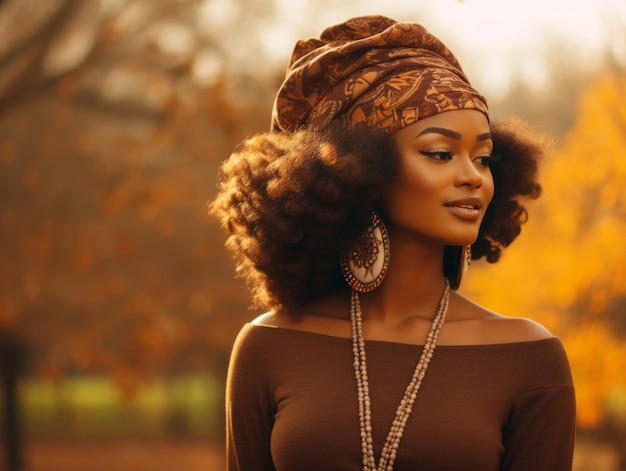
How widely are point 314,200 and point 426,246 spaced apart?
389mm

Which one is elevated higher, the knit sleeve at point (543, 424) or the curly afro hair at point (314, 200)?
the curly afro hair at point (314, 200)

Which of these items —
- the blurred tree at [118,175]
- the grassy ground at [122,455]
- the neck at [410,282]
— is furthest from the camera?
the grassy ground at [122,455]

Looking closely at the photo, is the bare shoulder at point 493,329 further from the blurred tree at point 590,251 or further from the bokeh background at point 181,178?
the blurred tree at point 590,251

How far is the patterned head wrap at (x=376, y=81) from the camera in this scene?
3.21 metres

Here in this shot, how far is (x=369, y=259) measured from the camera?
3318 mm

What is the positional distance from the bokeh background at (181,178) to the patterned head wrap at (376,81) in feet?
2.33

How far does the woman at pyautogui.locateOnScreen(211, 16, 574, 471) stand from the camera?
124 inches

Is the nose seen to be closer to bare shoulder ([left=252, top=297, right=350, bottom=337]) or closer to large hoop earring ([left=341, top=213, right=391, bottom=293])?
large hoop earring ([left=341, top=213, right=391, bottom=293])

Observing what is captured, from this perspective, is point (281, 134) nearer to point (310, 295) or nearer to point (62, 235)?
point (310, 295)

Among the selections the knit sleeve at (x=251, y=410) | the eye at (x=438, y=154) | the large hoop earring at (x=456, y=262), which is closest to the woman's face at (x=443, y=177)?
the eye at (x=438, y=154)

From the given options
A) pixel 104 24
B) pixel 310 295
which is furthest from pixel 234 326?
pixel 310 295

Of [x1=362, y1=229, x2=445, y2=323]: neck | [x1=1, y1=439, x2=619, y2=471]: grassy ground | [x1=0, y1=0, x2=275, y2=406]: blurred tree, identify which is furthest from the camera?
[x1=1, y1=439, x2=619, y2=471]: grassy ground

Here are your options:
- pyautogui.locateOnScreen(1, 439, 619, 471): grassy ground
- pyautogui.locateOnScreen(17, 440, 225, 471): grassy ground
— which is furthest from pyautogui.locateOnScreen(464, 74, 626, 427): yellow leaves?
pyautogui.locateOnScreen(17, 440, 225, 471): grassy ground

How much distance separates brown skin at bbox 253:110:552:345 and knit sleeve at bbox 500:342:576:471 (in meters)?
0.14
